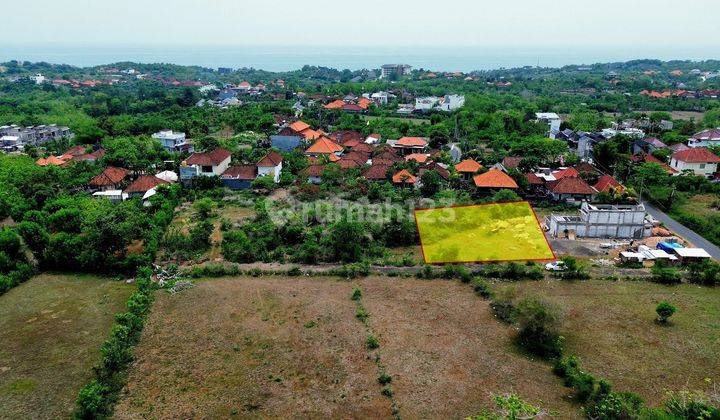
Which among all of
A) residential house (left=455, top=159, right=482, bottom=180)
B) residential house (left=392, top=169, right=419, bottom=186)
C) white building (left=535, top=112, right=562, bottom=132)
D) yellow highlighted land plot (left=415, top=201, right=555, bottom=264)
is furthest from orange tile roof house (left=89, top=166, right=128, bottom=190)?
white building (left=535, top=112, right=562, bottom=132)

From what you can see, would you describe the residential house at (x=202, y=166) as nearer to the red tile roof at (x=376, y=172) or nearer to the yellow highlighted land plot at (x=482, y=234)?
the red tile roof at (x=376, y=172)

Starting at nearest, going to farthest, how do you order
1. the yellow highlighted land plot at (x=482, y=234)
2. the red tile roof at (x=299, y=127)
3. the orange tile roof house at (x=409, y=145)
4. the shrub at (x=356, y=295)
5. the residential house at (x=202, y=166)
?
the shrub at (x=356, y=295) < the yellow highlighted land plot at (x=482, y=234) < the residential house at (x=202, y=166) < the orange tile roof house at (x=409, y=145) < the red tile roof at (x=299, y=127)

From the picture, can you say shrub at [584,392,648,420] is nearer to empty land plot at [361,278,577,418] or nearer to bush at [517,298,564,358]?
empty land plot at [361,278,577,418]

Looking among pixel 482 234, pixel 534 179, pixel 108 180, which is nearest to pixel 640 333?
pixel 482 234

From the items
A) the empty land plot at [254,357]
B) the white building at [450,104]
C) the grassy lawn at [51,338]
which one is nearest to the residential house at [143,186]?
the grassy lawn at [51,338]

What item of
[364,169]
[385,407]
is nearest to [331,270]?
[385,407]

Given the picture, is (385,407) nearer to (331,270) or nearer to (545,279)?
(331,270)

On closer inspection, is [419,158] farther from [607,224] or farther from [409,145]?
[607,224]
